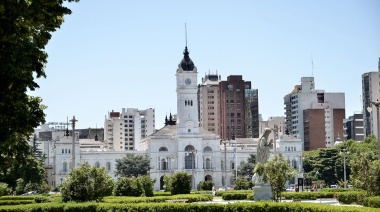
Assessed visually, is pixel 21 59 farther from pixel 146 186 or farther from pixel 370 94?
pixel 370 94

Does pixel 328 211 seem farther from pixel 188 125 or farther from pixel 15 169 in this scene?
pixel 188 125

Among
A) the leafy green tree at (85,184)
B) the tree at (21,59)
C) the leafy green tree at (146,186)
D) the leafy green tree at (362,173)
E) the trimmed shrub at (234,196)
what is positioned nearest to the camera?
the tree at (21,59)

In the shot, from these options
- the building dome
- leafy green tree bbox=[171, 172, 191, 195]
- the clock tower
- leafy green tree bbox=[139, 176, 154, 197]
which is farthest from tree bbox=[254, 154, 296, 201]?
the building dome

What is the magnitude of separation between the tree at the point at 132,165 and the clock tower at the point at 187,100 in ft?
29.0

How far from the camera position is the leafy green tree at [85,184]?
47.4m

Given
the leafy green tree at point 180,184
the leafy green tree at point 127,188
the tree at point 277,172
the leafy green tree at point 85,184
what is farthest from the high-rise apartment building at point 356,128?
the tree at point 277,172

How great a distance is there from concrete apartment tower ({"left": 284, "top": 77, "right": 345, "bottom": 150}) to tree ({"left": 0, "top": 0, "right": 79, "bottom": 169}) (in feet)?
521

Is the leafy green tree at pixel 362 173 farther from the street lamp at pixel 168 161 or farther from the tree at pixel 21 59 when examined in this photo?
the street lamp at pixel 168 161

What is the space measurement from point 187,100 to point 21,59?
383 feet

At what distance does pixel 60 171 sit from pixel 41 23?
4545 inches

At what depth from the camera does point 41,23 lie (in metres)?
28.7

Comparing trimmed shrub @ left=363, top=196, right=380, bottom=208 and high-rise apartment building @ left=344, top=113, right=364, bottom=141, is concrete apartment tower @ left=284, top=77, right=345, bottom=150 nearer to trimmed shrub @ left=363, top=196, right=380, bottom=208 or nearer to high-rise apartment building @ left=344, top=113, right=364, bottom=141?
high-rise apartment building @ left=344, top=113, right=364, bottom=141

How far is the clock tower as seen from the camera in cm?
14225

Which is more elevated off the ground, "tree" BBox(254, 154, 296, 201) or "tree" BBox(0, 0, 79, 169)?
"tree" BBox(0, 0, 79, 169)
